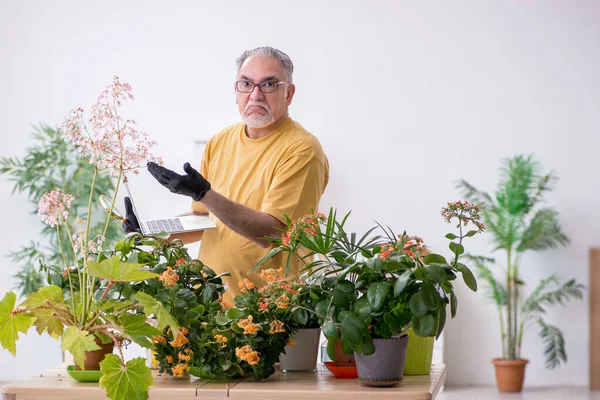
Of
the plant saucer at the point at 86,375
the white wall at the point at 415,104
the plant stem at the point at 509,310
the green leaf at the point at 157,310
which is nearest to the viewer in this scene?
the green leaf at the point at 157,310

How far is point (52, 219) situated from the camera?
67.7 inches

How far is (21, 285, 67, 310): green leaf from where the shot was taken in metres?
1.73

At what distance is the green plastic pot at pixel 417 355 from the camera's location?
1.89 m

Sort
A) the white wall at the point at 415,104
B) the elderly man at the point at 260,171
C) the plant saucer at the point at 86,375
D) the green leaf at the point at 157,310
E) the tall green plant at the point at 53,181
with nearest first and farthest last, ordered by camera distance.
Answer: the green leaf at the point at 157,310, the plant saucer at the point at 86,375, the elderly man at the point at 260,171, the tall green plant at the point at 53,181, the white wall at the point at 415,104

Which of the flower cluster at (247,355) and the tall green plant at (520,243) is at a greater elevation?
the tall green plant at (520,243)

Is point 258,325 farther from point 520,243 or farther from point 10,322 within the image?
point 520,243

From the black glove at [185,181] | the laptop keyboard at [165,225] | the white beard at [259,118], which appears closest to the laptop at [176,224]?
the laptop keyboard at [165,225]

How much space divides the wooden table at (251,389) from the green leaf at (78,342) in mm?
113

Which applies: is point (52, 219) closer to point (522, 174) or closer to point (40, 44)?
point (522, 174)

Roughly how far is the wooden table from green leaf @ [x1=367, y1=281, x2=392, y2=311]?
0.58 ft

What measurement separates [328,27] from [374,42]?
371mm

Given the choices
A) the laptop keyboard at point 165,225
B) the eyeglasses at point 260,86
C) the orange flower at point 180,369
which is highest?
the eyeglasses at point 260,86

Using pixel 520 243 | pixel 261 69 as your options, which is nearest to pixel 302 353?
pixel 261 69

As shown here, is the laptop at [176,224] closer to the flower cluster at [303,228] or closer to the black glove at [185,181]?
the black glove at [185,181]
